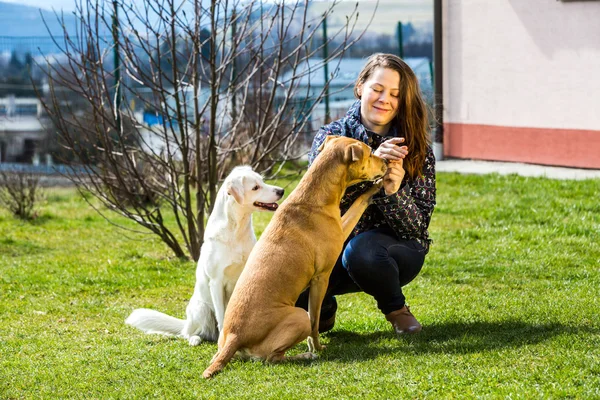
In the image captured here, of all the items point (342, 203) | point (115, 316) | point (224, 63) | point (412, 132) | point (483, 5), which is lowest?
point (115, 316)

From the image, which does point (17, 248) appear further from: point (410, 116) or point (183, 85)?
point (410, 116)

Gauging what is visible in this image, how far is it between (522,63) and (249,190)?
27.6ft

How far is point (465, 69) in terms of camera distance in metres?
13.5

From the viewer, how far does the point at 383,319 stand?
562cm

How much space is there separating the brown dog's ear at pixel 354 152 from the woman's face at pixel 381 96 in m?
0.45

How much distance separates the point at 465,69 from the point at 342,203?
880cm

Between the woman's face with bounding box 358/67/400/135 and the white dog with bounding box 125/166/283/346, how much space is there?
2.52 feet

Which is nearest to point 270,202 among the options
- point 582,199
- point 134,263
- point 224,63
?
point 224,63

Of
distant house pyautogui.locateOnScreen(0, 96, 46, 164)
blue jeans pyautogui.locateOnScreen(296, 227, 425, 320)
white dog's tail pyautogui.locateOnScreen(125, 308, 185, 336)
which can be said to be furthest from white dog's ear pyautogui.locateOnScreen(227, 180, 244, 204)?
distant house pyautogui.locateOnScreen(0, 96, 46, 164)

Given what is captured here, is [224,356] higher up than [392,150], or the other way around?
[392,150]

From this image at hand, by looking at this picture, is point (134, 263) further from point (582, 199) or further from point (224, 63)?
point (582, 199)

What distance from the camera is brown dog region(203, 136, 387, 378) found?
14.8ft

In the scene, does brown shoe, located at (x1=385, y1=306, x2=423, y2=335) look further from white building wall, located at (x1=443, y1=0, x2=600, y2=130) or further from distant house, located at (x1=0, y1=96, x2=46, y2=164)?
distant house, located at (x1=0, y1=96, x2=46, y2=164)

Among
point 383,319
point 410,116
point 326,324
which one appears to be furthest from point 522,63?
point 326,324
